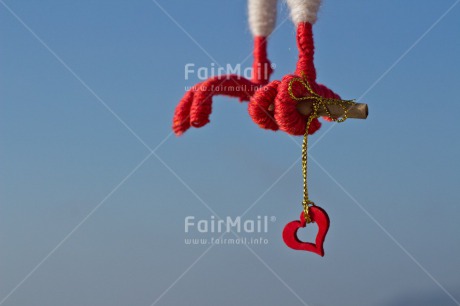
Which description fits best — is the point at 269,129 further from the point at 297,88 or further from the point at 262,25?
the point at 262,25

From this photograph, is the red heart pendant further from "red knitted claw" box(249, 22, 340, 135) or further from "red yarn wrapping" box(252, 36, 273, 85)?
"red yarn wrapping" box(252, 36, 273, 85)

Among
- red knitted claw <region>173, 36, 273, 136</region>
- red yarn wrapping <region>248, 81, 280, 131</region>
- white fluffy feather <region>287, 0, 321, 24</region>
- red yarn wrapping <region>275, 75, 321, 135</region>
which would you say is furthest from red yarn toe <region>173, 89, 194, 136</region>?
white fluffy feather <region>287, 0, 321, 24</region>

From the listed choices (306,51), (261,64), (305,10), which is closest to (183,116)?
(261,64)

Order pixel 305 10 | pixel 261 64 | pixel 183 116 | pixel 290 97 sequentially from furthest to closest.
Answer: pixel 261 64 < pixel 183 116 < pixel 305 10 < pixel 290 97

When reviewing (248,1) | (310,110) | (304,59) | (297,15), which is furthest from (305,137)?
(248,1)

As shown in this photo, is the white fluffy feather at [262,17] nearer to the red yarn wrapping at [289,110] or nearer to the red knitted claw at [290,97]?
the red knitted claw at [290,97]

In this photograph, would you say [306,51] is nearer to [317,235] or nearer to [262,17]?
[262,17]
